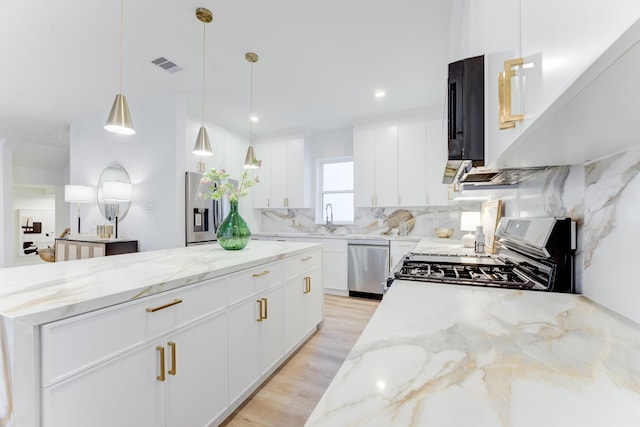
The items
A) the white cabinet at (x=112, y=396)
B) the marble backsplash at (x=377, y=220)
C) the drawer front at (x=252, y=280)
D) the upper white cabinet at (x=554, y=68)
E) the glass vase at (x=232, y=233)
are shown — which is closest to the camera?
the upper white cabinet at (x=554, y=68)

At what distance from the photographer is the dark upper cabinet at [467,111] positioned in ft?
3.40

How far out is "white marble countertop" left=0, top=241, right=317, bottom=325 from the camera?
2.97 ft

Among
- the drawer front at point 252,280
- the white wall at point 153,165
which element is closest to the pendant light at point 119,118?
the drawer front at point 252,280

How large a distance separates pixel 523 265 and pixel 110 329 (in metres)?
1.79

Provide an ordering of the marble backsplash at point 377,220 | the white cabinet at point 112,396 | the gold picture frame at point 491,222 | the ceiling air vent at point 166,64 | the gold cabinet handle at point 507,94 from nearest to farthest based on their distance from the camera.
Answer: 1. the gold cabinet handle at point 507,94
2. the white cabinet at point 112,396
3. the gold picture frame at point 491,222
4. the ceiling air vent at point 166,64
5. the marble backsplash at point 377,220

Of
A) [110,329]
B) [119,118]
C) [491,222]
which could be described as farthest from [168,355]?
[491,222]

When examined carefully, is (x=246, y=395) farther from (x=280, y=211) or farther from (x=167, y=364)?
(x=280, y=211)

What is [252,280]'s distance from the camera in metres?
1.80

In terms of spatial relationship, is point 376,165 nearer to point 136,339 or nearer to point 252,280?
point 252,280

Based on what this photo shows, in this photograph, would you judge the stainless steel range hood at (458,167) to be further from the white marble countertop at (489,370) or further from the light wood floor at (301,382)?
the light wood floor at (301,382)

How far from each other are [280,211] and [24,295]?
4300 millimetres

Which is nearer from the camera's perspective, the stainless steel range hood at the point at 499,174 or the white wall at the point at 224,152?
the stainless steel range hood at the point at 499,174

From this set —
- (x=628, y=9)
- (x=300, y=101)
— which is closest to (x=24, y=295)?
(x=628, y=9)

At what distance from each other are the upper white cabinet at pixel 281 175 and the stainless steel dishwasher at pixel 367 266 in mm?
1275
